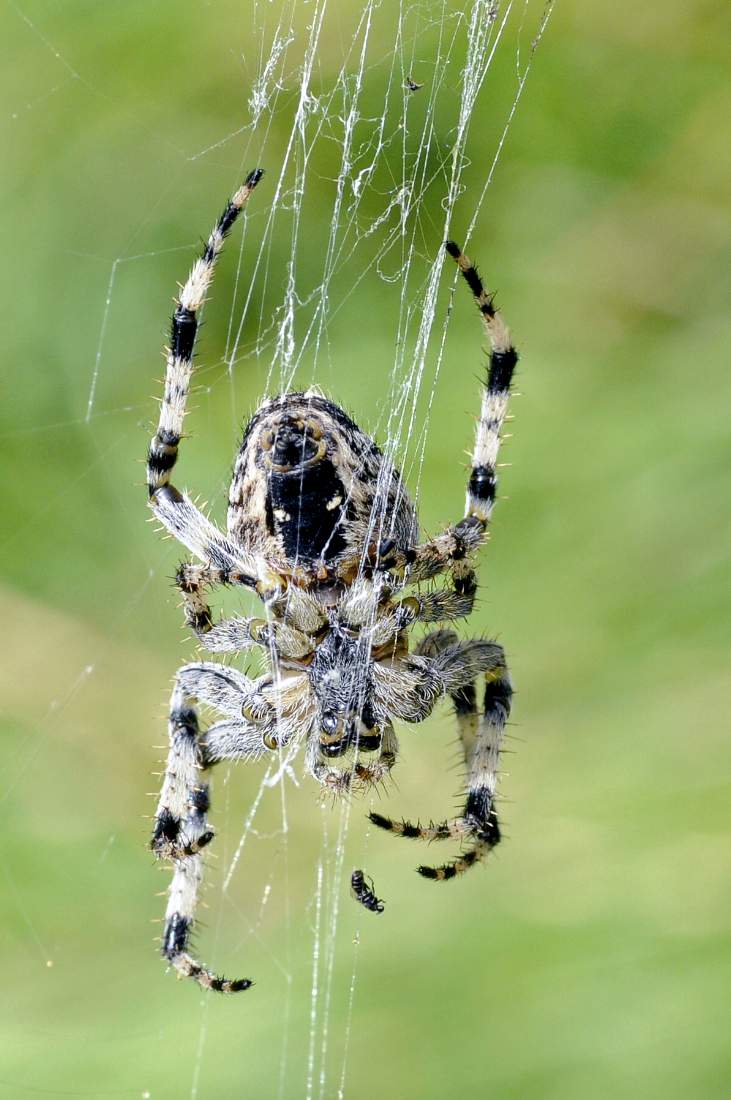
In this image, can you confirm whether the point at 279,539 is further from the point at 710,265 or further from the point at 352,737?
the point at 710,265

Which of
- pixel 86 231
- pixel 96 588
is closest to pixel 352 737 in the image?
pixel 96 588

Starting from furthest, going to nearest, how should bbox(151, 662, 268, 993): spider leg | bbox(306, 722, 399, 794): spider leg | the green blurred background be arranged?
the green blurred background → bbox(151, 662, 268, 993): spider leg → bbox(306, 722, 399, 794): spider leg

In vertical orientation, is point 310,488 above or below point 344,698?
above

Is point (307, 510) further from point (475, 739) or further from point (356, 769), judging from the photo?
point (475, 739)

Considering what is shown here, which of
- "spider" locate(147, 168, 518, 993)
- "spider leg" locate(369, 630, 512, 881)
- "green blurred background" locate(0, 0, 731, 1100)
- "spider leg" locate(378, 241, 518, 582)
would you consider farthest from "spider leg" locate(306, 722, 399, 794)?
"green blurred background" locate(0, 0, 731, 1100)

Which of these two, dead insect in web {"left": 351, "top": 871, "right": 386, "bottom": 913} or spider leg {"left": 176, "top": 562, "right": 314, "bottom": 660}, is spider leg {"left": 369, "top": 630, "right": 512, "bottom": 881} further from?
spider leg {"left": 176, "top": 562, "right": 314, "bottom": 660}

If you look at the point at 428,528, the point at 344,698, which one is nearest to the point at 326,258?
the point at 428,528
